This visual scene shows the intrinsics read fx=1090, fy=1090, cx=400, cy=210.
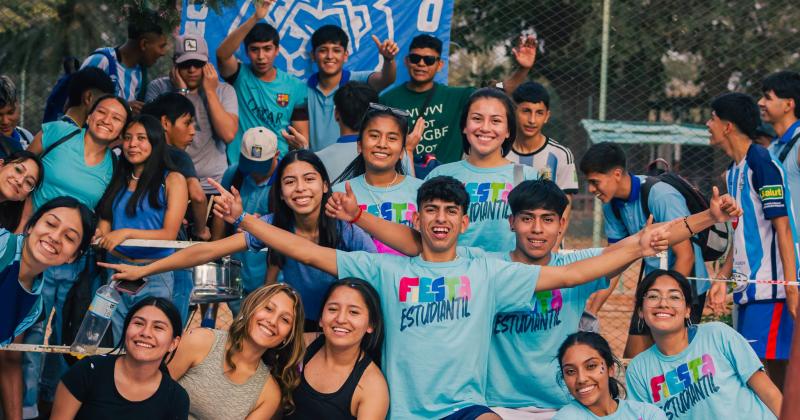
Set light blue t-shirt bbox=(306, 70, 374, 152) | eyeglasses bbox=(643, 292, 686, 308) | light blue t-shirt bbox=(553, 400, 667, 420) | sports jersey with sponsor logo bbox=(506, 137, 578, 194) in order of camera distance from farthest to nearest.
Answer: light blue t-shirt bbox=(306, 70, 374, 152), sports jersey with sponsor logo bbox=(506, 137, 578, 194), eyeglasses bbox=(643, 292, 686, 308), light blue t-shirt bbox=(553, 400, 667, 420)

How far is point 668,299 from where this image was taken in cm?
454

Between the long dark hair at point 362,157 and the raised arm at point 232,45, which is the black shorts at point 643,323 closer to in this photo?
the long dark hair at point 362,157

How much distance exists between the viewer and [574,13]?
53.6 feet

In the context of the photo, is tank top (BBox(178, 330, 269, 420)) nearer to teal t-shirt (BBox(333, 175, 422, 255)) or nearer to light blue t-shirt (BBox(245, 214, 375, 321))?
light blue t-shirt (BBox(245, 214, 375, 321))

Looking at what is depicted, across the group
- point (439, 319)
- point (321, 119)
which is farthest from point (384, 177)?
point (321, 119)

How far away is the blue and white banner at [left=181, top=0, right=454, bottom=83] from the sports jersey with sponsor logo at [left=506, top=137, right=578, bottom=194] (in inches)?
79.3

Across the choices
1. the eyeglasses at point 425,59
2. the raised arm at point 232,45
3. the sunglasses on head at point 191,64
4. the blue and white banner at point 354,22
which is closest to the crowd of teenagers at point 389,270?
the sunglasses on head at point 191,64

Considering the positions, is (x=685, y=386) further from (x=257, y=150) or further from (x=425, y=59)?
(x=425, y=59)

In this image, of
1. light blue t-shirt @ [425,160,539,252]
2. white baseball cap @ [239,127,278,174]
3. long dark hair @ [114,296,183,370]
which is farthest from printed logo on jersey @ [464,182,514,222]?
long dark hair @ [114,296,183,370]

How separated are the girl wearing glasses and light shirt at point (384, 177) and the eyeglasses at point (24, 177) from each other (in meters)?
1.42

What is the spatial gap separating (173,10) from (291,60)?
6.77ft

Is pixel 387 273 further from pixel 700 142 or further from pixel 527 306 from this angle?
pixel 700 142

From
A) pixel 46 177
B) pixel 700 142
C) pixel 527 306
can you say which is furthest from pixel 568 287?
pixel 700 142

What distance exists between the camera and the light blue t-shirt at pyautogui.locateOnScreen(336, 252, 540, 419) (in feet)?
14.2
